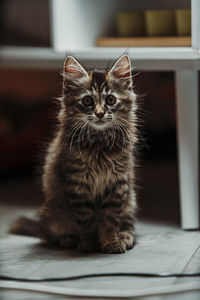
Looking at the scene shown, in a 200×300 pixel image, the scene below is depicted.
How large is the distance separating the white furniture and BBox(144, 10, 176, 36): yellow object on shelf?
0.29 feet

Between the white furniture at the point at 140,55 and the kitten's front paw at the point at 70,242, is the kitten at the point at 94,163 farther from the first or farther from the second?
the white furniture at the point at 140,55

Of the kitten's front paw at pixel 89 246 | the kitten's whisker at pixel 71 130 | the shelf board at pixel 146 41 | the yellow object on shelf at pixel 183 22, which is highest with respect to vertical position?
the yellow object on shelf at pixel 183 22

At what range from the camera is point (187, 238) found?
1233mm

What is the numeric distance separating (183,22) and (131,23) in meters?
0.16

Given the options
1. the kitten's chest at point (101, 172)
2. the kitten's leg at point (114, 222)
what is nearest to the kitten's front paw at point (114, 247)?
the kitten's leg at point (114, 222)

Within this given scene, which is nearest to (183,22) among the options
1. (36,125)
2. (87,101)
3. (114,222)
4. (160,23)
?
(160,23)

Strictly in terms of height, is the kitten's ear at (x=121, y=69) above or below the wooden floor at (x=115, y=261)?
above

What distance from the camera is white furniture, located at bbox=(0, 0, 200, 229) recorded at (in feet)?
3.99

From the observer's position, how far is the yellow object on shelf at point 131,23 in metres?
1.39

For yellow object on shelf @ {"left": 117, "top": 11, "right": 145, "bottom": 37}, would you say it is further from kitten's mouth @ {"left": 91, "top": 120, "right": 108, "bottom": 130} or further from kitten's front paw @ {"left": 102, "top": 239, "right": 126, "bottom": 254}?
kitten's front paw @ {"left": 102, "top": 239, "right": 126, "bottom": 254}

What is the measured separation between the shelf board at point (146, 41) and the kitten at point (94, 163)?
24 cm

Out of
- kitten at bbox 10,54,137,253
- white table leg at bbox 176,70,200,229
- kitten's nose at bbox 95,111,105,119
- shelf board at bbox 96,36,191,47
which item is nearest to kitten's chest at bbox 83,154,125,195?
kitten at bbox 10,54,137,253

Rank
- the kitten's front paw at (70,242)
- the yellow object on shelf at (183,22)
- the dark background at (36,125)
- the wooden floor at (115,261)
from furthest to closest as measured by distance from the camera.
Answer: the dark background at (36,125) < the yellow object on shelf at (183,22) < the kitten's front paw at (70,242) < the wooden floor at (115,261)

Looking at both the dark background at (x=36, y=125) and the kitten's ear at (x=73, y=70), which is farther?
the dark background at (x=36, y=125)
